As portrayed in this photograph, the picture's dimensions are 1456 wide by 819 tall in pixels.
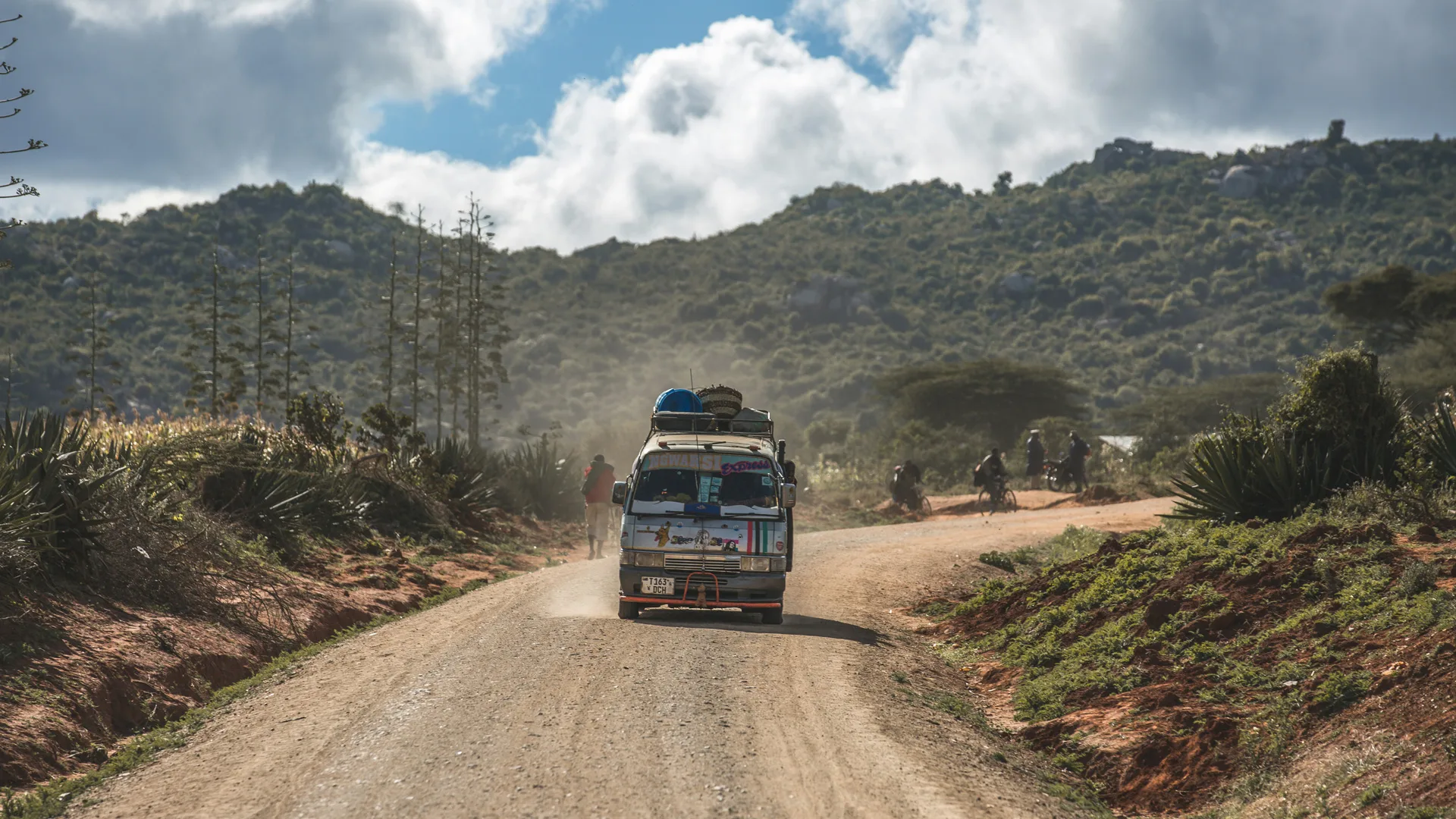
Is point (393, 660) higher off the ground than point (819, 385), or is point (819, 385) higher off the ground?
point (819, 385)

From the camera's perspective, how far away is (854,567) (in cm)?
2052

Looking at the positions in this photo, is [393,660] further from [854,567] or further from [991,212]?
[991,212]

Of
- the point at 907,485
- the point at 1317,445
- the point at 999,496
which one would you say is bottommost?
the point at 999,496

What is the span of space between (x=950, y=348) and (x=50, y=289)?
73.3 metres

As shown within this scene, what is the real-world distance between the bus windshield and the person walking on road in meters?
8.67

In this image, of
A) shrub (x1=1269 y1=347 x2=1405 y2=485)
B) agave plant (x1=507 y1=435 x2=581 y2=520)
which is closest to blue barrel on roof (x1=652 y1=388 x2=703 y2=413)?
shrub (x1=1269 y1=347 x2=1405 y2=485)

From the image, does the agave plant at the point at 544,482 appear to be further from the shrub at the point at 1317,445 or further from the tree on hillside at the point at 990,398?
the tree on hillside at the point at 990,398

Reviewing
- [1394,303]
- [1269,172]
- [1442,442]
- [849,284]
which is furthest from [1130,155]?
[1442,442]

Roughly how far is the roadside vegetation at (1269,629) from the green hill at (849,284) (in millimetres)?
74876

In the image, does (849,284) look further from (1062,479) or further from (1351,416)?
(1351,416)

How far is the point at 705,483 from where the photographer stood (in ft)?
48.2

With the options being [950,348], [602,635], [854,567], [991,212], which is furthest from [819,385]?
[602,635]

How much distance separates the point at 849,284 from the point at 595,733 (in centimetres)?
12139

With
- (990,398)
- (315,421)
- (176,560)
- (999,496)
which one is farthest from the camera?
(990,398)
